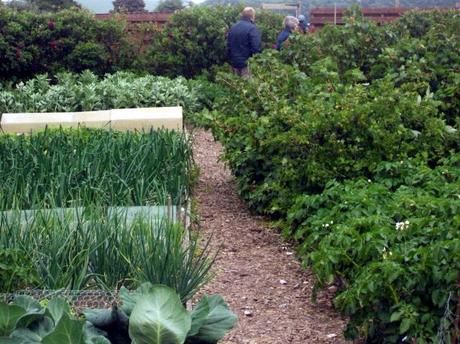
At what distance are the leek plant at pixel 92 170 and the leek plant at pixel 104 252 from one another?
1.29 feet

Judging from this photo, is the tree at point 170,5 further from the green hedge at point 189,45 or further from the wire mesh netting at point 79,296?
the wire mesh netting at point 79,296

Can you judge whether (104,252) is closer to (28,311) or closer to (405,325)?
(28,311)

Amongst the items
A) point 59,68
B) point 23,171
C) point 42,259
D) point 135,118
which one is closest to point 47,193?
point 23,171

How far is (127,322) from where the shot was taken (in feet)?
12.1

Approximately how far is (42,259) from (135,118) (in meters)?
5.46

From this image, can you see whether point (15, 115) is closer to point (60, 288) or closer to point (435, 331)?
Answer: point (60, 288)

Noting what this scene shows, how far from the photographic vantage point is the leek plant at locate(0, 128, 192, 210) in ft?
19.5

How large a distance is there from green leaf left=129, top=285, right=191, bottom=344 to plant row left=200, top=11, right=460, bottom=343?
1167mm

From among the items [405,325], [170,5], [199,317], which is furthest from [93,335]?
[170,5]

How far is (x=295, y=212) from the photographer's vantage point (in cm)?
624

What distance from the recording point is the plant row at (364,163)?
437 centimetres

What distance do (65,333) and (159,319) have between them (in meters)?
0.36

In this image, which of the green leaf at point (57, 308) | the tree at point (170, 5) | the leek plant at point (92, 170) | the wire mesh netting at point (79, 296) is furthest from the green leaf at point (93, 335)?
the tree at point (170, 5)

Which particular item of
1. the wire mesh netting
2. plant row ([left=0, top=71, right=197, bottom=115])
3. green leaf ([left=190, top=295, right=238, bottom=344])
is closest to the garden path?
the wire mesh netting
